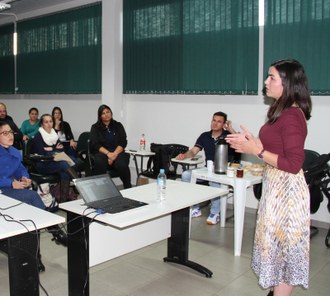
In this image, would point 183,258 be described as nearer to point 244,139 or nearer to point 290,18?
point 244,139

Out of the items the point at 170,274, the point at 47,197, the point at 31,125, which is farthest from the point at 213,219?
the point at 31,125

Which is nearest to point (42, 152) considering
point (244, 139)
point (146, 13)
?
point (146, 13)

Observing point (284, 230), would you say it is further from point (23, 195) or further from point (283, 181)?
point (23, 195)

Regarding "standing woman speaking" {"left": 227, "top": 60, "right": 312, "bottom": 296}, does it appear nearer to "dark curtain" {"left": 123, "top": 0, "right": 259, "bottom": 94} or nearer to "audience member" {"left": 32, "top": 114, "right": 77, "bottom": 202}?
"dark curtain" {"left": 123, "top": 0, "right": 259, "bottom": 94}

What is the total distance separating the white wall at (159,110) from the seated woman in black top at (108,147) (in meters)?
0.67

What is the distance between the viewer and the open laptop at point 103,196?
2227 mm

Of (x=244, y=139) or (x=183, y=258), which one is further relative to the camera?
(x=183, y=258)

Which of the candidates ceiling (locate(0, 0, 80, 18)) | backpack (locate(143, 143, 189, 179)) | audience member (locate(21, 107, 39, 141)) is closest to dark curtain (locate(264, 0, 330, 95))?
backpack (locate(143, 143, 189, 179))

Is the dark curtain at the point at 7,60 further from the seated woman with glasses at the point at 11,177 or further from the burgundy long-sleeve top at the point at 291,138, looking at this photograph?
the burgundy long-sleeve top at the point at 291,138

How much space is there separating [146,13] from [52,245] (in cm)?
352

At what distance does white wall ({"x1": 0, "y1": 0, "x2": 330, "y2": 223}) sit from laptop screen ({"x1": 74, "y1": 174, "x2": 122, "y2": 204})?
8.78 ft

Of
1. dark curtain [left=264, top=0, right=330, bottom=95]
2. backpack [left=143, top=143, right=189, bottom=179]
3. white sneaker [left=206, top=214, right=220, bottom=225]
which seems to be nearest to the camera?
dark curtain [left=264, top=0, right=330, bottom=95]

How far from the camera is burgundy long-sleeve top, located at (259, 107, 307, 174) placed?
6.06 feet

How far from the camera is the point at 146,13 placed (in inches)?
217
